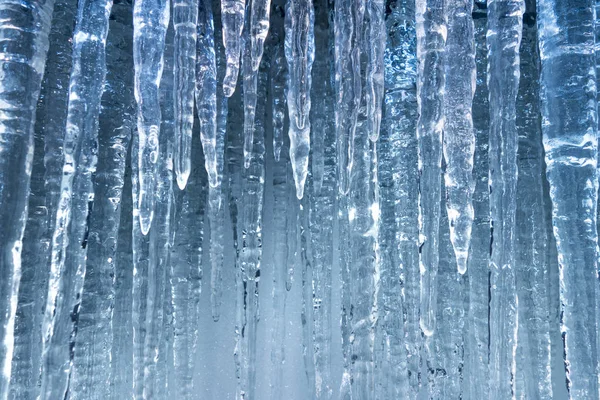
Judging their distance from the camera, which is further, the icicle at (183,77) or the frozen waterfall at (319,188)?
the icicle at (183,77)

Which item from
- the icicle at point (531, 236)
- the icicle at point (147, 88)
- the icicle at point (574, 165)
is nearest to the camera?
the icicle at point (574, 165)

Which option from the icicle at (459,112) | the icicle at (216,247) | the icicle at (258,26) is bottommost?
the icicle at (216,247)

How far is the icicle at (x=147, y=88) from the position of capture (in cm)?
144

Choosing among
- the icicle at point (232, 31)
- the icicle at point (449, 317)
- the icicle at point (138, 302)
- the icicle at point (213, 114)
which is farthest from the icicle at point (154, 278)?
the icicle at point (449, 317)

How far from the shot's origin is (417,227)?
1640 mm

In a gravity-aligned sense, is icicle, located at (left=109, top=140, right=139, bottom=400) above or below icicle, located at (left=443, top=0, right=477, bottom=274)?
below

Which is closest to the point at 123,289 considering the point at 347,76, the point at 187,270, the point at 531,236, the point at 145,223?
the point at 187,270

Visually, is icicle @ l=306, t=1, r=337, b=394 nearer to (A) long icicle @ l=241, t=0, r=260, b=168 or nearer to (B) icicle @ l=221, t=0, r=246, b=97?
(A) long icicle @ l=241, t=0, r=260, b=168

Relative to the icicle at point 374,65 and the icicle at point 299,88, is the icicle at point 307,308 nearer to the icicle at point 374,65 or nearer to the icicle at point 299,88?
the icicle at point 299,88

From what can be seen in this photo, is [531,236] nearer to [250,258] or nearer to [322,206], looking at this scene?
[322,206]

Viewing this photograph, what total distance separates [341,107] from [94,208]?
2.63ft

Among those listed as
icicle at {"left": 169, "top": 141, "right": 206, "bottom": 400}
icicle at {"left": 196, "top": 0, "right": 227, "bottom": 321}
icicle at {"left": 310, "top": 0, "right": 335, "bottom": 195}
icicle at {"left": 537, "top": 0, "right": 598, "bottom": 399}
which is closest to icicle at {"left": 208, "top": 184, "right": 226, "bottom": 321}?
icicle at {"left": 196, "top": 0, "right": 227, "bottom": 321}

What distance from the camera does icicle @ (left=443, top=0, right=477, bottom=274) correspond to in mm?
1415

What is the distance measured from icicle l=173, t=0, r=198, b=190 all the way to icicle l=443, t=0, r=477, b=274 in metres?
0.72
